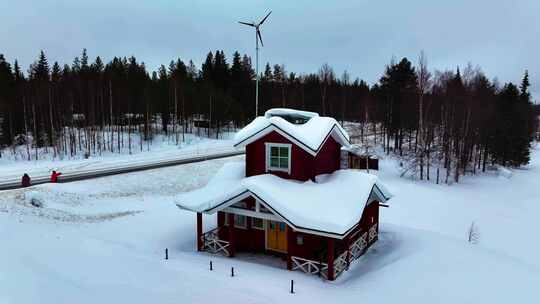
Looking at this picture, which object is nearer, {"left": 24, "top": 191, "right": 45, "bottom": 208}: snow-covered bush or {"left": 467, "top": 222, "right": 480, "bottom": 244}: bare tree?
{"left": 467, "top": 222, "right": 480, "bottom": 244}: bare tree

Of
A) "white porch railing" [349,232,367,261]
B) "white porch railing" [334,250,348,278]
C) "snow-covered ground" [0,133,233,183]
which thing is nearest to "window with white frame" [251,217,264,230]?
"white porch railing" [334,250,348,278]

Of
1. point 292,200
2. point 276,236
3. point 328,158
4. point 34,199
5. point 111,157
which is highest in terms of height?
point 328,158

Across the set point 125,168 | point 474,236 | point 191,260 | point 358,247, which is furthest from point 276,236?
point 125,168

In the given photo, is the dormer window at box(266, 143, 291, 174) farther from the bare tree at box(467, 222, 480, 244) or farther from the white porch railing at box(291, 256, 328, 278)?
the bare tree at box(467, 222, 480, 244)

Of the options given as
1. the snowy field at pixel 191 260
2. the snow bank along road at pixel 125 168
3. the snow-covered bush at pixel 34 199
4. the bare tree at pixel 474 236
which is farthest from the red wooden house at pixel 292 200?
the snow bank along road at pixel 125 168

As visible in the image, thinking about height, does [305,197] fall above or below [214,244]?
above

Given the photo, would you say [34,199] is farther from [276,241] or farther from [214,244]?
[276,241]

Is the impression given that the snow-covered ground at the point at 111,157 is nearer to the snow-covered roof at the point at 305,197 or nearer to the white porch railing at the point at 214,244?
the white porch railing at the point at 214,244

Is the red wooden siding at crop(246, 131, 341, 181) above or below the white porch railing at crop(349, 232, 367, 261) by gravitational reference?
above
